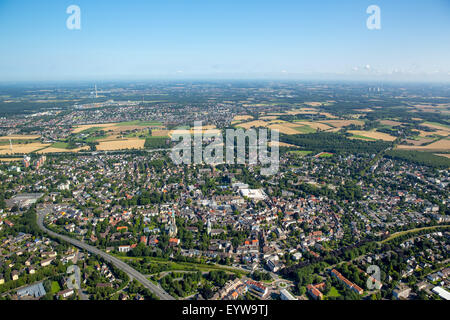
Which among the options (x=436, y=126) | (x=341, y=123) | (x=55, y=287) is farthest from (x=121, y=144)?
(x=436, y=126)

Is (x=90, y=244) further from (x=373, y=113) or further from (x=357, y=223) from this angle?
(x=373, y=113)

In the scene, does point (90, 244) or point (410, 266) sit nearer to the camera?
point (410, 266)

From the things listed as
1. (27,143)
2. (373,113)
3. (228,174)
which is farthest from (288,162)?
(373,113)

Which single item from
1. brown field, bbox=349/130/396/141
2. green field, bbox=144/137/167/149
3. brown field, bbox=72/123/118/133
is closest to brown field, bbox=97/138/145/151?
green field, bbox=144/137/167/149

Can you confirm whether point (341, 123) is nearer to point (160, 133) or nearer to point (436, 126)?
point (436, 126)

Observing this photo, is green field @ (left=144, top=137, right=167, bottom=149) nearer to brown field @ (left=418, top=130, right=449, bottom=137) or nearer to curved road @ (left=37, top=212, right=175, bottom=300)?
curved road @ (left=37, top=212, right=175, bottom=300)

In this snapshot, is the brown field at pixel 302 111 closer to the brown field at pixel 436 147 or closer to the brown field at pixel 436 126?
the brown field at pixel 436 126

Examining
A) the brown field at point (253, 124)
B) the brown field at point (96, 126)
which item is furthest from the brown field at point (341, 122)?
the brown field at point (96, 126)

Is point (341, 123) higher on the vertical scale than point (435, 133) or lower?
higher
